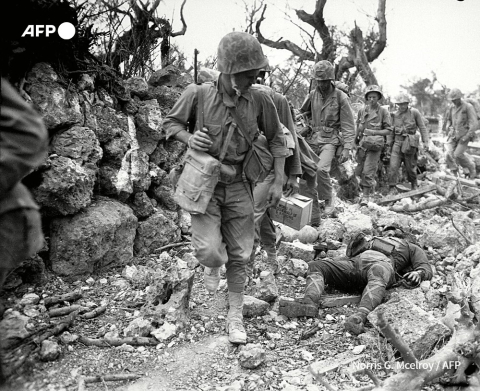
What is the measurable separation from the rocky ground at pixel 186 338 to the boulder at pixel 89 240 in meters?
0.13

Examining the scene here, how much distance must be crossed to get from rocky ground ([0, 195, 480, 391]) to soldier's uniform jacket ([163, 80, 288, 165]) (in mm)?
1249

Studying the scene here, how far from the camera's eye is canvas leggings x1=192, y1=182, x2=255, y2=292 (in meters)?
3.76

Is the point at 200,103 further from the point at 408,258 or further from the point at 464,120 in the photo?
the point at 464,120

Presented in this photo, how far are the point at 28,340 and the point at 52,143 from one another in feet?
7.09

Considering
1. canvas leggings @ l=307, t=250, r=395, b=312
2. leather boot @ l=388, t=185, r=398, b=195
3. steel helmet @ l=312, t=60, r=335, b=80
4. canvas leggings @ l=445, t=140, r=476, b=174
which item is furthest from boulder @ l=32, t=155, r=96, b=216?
canvas leggings @ l=445, t=140, r=476, b=174

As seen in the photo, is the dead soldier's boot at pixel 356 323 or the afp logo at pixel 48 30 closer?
the dead soldier's boot at pixel 356 323

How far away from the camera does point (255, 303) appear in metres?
4.37

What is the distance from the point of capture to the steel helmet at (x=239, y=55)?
3463 millimetres

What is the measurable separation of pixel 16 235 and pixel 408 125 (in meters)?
10.7

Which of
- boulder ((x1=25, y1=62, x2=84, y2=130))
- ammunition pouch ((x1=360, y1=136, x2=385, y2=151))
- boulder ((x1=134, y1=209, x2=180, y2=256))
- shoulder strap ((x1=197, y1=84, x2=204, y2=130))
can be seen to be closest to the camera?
shoulder strap ((x1=197, y1=84, x2=204, y2=130))

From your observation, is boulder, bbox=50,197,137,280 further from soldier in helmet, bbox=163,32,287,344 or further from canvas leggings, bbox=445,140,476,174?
canvas leggings, bbox=445,140,476,174

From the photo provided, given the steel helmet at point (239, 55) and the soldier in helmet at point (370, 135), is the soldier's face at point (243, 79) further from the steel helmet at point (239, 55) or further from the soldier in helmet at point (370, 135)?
the soldier in helmet at point (370, 135)

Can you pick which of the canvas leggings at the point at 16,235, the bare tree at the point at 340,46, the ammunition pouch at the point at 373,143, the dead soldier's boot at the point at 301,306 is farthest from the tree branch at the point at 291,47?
the canvas leggings at the point at 16,235

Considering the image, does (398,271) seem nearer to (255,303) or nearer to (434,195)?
(255,303)
